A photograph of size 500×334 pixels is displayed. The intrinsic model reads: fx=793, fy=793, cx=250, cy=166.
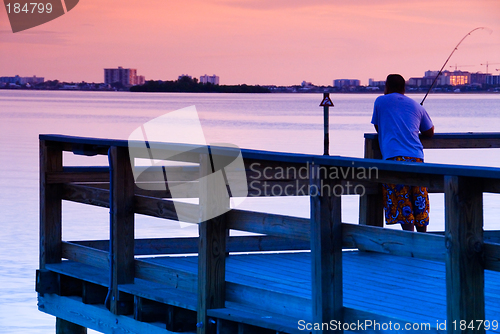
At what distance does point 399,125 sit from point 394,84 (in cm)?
40

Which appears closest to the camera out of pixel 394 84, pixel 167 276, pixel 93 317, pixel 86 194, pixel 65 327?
pixel 167 276

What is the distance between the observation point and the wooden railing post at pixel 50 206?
237 inches

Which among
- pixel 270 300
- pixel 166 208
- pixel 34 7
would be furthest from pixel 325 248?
pixel 34 7

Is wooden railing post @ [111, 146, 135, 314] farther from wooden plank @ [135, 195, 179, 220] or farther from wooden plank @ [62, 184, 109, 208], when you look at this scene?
wooden plank @ [62, 184, 109, 208]

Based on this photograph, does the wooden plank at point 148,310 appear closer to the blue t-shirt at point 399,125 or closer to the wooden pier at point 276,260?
the wooden pier at point 276,260

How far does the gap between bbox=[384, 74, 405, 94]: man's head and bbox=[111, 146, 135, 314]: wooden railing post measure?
2.43 metres

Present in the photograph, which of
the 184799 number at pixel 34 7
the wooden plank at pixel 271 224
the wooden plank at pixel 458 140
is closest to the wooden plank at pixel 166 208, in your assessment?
the wooden plank at pixel 271 224

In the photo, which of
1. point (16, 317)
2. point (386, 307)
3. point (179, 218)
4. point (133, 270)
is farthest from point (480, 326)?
point (16, 317)

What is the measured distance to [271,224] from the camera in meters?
4.05

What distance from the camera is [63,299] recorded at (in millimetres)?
5977

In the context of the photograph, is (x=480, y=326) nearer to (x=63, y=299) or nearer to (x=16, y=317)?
(x=63, y=299)

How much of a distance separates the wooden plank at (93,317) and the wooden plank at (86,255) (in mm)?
299

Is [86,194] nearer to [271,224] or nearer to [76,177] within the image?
[76,177]

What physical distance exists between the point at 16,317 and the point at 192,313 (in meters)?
6.07
